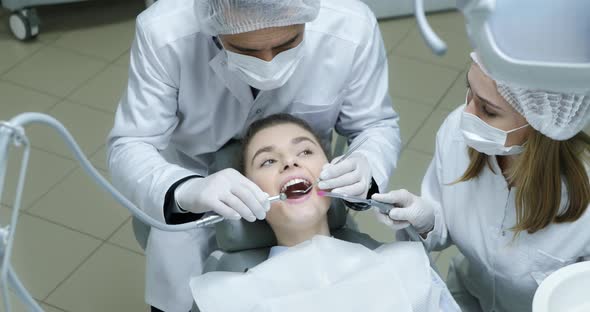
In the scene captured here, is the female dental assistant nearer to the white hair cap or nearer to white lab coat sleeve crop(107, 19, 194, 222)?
the white hair cap

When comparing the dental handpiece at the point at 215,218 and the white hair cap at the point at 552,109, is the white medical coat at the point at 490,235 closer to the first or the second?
the white hair cap at the point at 552,109

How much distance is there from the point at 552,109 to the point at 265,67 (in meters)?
0.65

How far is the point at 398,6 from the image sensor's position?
379 cm

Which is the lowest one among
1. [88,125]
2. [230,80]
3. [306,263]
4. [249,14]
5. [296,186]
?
[88,125]

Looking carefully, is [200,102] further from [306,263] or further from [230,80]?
[306,263]

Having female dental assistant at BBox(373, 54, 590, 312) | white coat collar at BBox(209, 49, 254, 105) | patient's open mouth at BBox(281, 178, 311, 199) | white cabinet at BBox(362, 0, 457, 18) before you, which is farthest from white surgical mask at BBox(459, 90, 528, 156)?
white cabinet at BBox(362, 0, 457, 18)

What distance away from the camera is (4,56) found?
3525mm

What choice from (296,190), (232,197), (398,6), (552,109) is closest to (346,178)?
(296,190)

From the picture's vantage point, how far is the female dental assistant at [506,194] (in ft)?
5.00

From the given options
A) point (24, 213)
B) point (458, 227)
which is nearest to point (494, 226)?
point (458, 227)

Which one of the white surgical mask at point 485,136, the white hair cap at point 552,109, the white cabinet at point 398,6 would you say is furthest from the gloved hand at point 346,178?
the white cabinet at point 398,6

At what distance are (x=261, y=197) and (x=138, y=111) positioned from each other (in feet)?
1.45

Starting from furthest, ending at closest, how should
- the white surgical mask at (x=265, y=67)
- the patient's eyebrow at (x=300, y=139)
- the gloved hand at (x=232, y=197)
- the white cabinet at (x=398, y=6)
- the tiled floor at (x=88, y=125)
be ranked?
the white cabinet at (x=398, y=6), the tiled floor at (x=88, y=125), the patient's eyebrow at (x=300, y=139), the white surgical mask at (x=265, y=67), the gloved hand at (x=232, y=197)

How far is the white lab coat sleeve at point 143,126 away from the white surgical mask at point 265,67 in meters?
0.20
